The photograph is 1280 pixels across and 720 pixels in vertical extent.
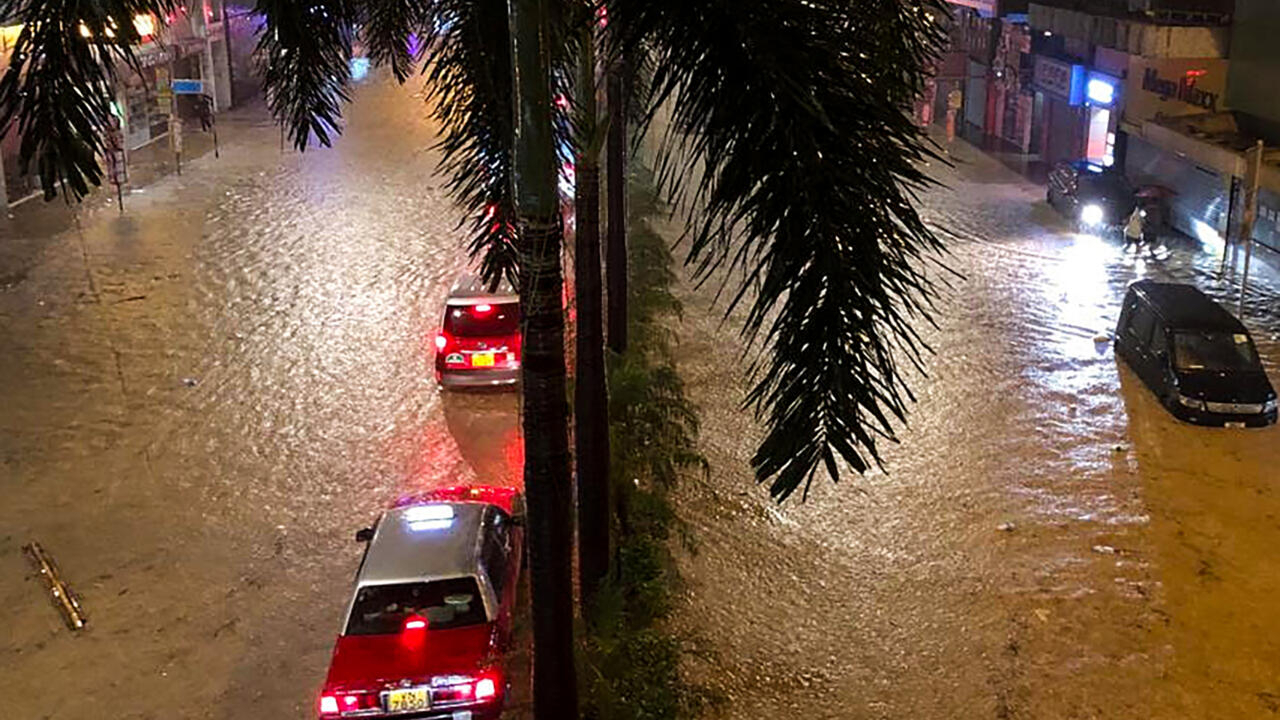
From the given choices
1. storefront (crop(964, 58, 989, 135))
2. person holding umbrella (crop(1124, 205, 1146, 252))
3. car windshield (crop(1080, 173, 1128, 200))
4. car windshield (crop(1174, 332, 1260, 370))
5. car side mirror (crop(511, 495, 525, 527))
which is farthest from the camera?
storefront (crop(964, 58, 989, 135))

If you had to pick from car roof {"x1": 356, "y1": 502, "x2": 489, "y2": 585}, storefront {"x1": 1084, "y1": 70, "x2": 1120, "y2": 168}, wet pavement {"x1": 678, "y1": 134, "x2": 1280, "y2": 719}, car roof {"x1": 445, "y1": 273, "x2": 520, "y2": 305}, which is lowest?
wet pavement {"x1": 678, "y1": 134, "x2": 1280, "y2": 719}

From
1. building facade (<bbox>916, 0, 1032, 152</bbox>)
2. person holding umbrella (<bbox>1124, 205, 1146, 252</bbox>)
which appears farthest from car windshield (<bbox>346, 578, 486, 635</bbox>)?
building facade (<bbox>916, 0, 1032, 152</bbox>)

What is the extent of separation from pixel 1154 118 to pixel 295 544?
22.3 m

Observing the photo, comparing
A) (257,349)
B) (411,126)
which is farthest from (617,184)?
(411,126)

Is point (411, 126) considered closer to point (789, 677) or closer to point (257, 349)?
point (257, 349)

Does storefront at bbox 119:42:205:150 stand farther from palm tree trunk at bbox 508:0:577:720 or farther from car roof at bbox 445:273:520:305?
palm tree trunk at bbox 508:0:577:720

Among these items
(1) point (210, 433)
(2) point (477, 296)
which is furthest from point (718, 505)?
(1) point (210, 433)

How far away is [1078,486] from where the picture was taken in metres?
14.3

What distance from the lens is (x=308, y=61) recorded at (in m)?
7.30

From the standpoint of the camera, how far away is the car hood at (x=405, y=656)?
8805 mm

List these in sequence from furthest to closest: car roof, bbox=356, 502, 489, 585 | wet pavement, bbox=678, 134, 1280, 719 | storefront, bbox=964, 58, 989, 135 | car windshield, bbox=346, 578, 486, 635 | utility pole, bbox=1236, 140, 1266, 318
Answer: storefront, bbox=964, 58, 989, 135, utility pole, bbox=1236, 140, 1266, 318, wet pavement, bbox=678, 134, 1280, 719, car roof, bbox=356, 502, 489, 585, car windshield, bbox=346, 578, 486, 635

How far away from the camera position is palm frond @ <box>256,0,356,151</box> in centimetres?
693

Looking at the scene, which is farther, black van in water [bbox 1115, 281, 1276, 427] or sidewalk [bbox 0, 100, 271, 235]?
sidewalk [bbox 0, 100, 271, 235]

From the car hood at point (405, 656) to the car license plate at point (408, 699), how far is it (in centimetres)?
8
